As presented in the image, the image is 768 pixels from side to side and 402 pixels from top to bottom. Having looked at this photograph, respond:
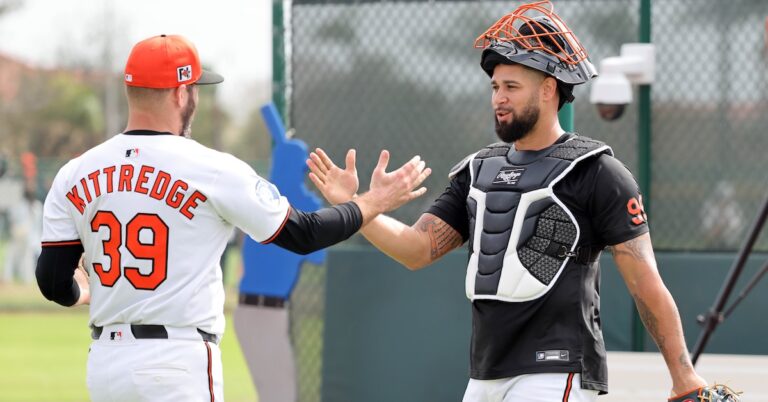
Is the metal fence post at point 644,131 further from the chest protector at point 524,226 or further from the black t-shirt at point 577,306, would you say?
the black t-shirt at point 577,306

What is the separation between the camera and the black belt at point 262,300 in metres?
7.08

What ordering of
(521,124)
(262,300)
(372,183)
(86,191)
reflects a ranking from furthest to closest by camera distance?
(262,300) < (372,183) < (521,124) < (86,191)

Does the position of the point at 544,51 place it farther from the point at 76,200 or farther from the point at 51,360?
the point at 51,360

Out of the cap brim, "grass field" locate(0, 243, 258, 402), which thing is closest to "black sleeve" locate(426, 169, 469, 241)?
the cap brim

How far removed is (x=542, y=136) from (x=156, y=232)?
1.41 meters

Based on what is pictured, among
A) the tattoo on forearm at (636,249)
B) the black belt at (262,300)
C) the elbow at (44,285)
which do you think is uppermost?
the tattoo on forearm at (636,249)

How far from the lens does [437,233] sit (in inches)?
171

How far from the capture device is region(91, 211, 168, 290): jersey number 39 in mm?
3738

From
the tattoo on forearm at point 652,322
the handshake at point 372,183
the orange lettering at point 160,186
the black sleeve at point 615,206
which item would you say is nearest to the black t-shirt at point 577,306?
the black sleeve at point 615,206

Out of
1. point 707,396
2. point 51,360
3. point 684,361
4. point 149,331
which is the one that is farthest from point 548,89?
point 51,360

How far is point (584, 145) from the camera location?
396 cm

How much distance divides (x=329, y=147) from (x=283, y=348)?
4.45ft

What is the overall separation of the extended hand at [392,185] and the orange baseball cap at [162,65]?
0.74 meters

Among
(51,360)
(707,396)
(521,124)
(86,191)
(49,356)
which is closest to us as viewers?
(707,396)
